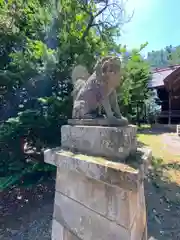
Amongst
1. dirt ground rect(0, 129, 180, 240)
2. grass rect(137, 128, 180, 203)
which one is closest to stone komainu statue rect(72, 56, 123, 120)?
dirt ground rect(0, 129, 180, 240)

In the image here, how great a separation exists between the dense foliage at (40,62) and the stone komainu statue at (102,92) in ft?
4.69

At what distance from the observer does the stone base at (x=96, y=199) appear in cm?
153

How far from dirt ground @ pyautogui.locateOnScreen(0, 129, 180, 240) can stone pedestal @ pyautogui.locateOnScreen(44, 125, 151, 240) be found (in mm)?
1334

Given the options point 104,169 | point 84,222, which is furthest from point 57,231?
point 104,169

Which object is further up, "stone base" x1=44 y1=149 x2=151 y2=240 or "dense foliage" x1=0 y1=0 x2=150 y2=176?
"dense foliage" x1=0 y1=0 x2=150 y2=176

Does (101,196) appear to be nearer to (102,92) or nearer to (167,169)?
(102,92)

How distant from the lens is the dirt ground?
10.3ft

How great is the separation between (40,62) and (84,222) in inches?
118

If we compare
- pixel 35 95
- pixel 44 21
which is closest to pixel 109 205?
pixel 35 95

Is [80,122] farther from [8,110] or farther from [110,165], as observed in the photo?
[8,110]

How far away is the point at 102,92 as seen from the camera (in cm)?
189

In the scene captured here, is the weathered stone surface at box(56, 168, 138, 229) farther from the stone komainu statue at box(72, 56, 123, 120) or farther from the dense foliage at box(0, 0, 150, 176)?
the dense foliage at box(0, 0, 150, 176)

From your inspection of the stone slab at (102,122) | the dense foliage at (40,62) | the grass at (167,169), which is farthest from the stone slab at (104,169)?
the grass at (167,169)

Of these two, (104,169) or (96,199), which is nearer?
(104,169)
